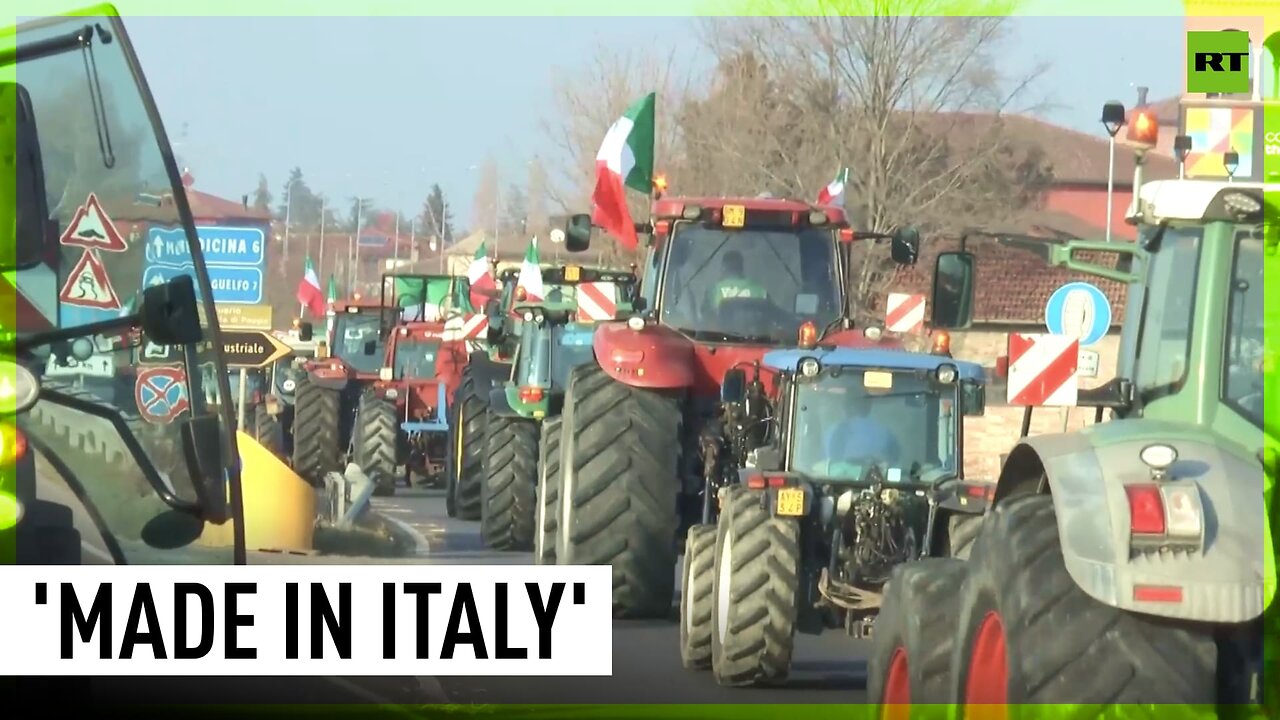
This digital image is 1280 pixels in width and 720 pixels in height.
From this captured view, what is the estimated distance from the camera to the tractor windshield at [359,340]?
31.2 meters

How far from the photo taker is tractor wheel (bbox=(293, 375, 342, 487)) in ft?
87.2

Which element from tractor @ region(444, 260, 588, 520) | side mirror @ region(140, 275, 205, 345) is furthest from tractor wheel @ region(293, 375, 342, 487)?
side mirror @ region(140, 275, 205, 345)

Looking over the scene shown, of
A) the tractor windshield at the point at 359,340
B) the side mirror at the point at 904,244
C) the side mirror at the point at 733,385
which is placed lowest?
the tractor windshield at the point at 359,340

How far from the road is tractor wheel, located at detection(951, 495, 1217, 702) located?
209 inches

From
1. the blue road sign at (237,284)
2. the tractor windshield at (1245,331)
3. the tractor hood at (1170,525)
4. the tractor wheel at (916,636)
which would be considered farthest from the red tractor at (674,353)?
the blue road sign at (237,284)

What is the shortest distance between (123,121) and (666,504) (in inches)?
238

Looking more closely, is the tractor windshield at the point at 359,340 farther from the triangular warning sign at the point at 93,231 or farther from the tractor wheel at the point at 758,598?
the triangular warning sign at the point at 93,231

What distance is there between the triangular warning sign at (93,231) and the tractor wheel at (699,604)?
5.08 meters

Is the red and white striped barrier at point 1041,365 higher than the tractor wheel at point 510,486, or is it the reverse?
the red and white striped barrier at point 1041,365

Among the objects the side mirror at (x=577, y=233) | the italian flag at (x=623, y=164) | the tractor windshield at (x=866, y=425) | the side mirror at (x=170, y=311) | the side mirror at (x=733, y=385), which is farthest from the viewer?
the italian flag at (x=623, y=164)

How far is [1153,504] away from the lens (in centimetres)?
489

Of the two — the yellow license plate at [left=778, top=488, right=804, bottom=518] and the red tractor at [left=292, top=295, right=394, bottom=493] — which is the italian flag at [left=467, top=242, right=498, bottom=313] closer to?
the red tractor at [left=292, top=295, right=394, bottom=493]

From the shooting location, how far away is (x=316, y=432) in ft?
88.0

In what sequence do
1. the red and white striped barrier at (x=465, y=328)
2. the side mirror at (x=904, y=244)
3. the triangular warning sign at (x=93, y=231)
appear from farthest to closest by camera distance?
the red and white striped barrier at (x=465, y=328) < the side mirror at (x=904, y=244) < the triangular warning sign at (x=93, y=231)
